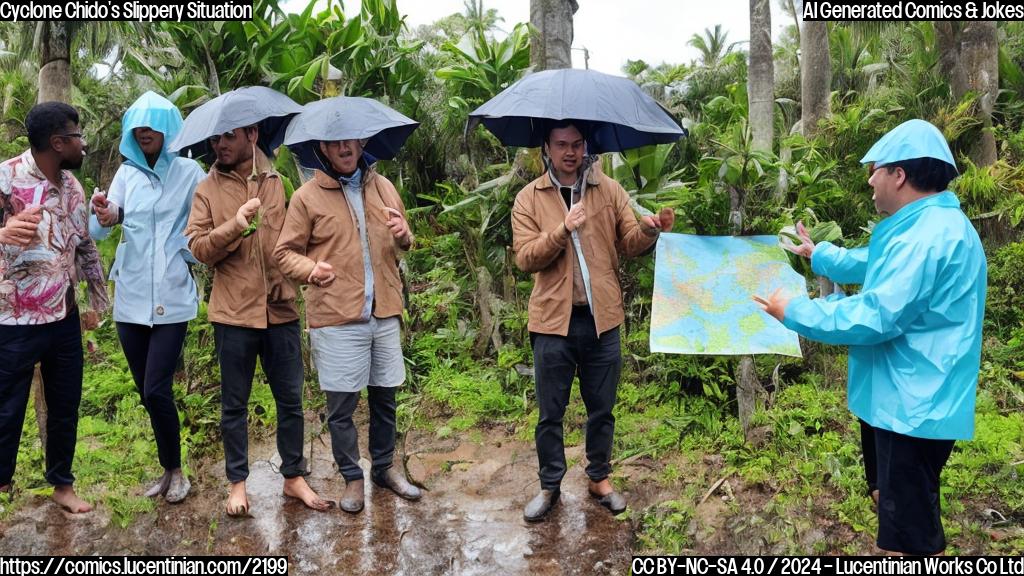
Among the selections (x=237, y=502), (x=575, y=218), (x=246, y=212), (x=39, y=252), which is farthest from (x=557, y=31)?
(x=237, y=502)

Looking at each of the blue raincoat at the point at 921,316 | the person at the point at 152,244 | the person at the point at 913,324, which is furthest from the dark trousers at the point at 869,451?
the person at the point at 152,244

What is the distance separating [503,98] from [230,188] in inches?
56.9

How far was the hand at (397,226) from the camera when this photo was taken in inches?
160

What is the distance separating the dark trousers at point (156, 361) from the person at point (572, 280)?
6.07 ft

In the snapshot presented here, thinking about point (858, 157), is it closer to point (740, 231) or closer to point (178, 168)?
point (740, 231)

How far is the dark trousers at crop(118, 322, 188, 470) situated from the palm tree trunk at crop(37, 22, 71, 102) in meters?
2.74

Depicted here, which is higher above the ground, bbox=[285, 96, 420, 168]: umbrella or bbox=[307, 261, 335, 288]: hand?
bbox=[285, 96, 420, 168]: umbrella

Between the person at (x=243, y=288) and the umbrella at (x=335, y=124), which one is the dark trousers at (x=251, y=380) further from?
the umbrella at (x=335, y=124)

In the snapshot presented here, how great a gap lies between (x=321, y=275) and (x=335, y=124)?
0.75 m

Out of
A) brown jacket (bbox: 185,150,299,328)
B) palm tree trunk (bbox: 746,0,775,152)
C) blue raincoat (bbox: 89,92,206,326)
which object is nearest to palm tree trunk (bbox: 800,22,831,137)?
palm tree trunk (bbox: 746,0,775,152)

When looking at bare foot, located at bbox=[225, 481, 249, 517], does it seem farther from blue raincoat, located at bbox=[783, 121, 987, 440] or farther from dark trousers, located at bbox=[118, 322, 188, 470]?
blue raincoat, located at bbox=[783, 121, 987, 440]

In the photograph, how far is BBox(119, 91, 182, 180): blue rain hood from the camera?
4027 mm

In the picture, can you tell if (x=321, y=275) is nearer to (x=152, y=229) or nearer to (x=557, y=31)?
(x=152, y=229)

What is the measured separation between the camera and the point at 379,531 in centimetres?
405
